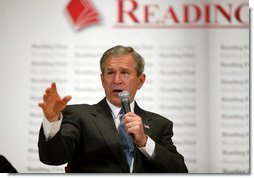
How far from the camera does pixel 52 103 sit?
101 inches

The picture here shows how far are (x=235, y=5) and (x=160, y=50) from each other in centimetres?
62

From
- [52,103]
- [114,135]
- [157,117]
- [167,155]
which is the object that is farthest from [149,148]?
[52,103]

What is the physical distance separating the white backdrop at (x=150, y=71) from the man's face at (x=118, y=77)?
171mm

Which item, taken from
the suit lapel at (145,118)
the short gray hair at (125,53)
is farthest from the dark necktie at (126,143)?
the short gray hair at (125,53)

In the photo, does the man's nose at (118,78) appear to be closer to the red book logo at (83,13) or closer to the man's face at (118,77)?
the man's face at (118,77)

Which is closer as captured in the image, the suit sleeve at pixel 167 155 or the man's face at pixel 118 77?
the suit sleeve at pixel 167 155

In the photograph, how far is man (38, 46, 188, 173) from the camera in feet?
9.68

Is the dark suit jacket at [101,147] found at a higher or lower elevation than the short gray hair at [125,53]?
lower

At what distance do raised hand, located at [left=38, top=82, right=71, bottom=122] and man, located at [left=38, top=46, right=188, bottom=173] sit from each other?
0.22 meters

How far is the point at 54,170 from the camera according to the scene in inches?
131

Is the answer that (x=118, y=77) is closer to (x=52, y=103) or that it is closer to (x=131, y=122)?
(x=131, y=122)

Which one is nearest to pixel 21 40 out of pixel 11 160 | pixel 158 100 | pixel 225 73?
pixel 11 160

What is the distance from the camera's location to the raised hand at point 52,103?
252 centimetres

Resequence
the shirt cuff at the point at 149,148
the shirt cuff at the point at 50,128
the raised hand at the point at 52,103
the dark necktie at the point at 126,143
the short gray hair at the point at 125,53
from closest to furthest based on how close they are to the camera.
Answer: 1. the raised hand at the point at 52,103
2. the shirt cuff at the point at 50,128
3. the shirt cuff at the point at 149,148
4. the dark necktie at the point at 126,143
5. the short gray hair at the point at 125,53
